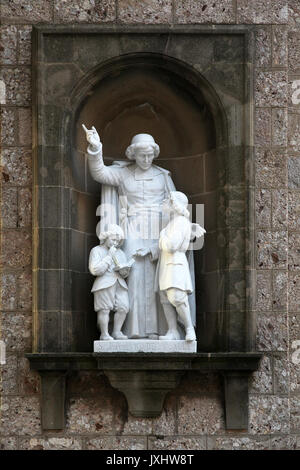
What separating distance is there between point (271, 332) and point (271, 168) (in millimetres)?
1467

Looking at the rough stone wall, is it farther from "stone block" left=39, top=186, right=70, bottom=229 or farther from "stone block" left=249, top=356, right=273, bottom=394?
"stone block" left=39, top=186, right=70, bottom=229

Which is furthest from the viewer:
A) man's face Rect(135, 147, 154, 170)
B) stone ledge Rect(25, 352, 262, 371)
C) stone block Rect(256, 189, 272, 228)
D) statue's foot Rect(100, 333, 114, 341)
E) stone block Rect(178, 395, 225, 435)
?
man's face Rect(135, 147, 154, 170)

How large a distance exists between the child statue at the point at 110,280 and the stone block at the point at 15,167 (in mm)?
859

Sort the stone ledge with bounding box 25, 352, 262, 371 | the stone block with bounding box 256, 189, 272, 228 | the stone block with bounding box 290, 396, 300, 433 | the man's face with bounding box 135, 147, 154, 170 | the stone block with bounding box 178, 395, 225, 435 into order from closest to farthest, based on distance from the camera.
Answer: the stone ledge with bounding box 25, 352, 262, 371, the stone block with bounding box 178, 395, 225, 435, the stone block with bounding box 290, 396, 300, 433, the stone block with bounding box 256, 189, 272, 228, the man's face with bounding box 135, 147, 154, 170

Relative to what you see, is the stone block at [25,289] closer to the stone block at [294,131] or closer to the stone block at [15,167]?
the stone block at [15,167]

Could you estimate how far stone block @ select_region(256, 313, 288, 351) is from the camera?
1245cm

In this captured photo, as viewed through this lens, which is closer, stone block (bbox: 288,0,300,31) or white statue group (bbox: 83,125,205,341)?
white statue group (bbox: 83,125,205,341)

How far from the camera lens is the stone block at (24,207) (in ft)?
40.9

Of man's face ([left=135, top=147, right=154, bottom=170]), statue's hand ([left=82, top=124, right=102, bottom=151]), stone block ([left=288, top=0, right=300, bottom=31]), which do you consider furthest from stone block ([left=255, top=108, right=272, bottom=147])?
statue's hand ([left=82, top=124, right=102, bottom=151])

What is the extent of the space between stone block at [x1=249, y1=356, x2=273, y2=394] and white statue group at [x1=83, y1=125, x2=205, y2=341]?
69 cm

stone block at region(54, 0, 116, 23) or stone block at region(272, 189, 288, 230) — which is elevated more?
stone block at region(54, 0, 116, 23)

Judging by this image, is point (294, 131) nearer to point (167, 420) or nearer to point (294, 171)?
point (294, 171)

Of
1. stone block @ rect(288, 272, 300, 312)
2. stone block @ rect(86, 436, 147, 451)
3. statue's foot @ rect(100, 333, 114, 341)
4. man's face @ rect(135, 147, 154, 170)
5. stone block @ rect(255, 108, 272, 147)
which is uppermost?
stone block @ rect(255, 108, 272, 147)

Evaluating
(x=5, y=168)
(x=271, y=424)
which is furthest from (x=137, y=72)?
(x=271, y=424)
